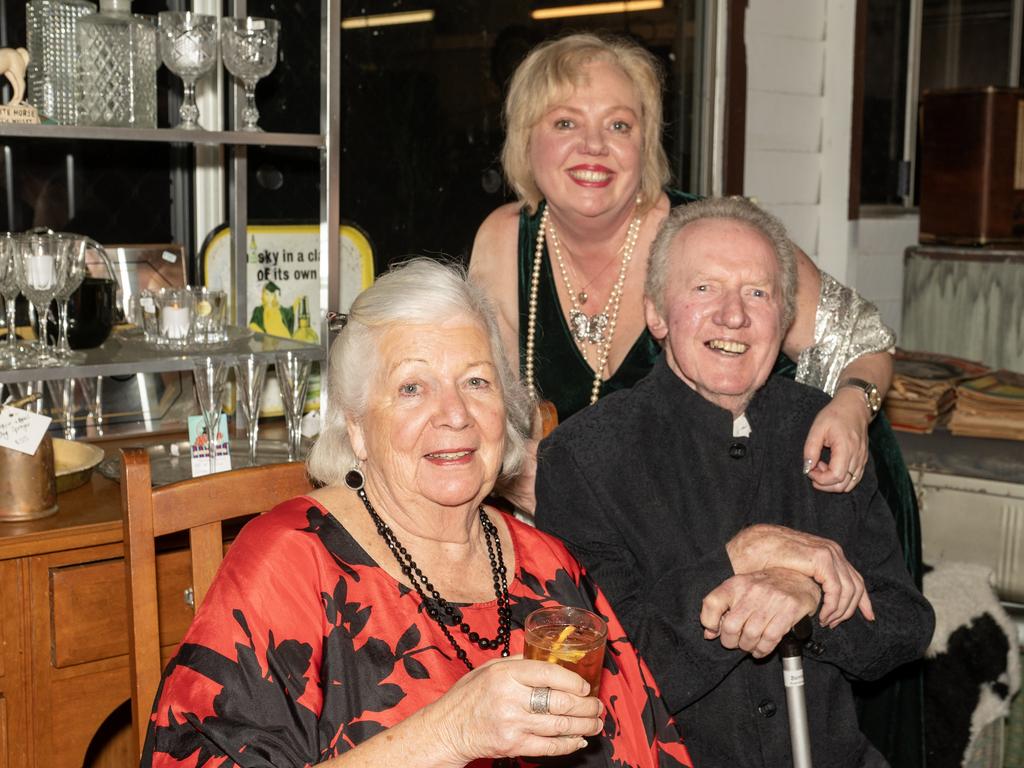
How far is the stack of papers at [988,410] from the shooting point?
3740 millimetres

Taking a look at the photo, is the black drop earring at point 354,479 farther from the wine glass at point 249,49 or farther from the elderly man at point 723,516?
the wine glass at point 249,49


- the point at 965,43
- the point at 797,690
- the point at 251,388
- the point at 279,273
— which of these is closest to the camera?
the point at 797,690

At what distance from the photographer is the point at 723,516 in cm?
206

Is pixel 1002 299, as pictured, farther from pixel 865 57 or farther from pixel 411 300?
pixel 411 300

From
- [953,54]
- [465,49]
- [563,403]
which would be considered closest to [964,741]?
[563,403]

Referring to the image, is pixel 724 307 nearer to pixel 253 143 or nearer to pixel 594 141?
pixel 594 141

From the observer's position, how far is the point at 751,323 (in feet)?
6.57

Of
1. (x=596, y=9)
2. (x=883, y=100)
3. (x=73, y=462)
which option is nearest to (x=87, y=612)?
(x=73, y=462)

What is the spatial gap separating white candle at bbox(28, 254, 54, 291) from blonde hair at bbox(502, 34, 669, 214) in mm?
1044

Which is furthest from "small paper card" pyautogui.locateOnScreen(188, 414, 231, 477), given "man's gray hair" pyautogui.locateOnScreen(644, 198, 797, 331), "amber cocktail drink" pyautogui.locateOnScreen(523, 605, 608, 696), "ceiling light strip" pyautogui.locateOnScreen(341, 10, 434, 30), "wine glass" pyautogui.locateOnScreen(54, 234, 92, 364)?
"amber cocktail drink" pyautogui.locateOnScreen(523, 605, 608, 696)

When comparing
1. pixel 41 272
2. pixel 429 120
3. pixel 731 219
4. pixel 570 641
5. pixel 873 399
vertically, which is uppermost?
pixel 429 120

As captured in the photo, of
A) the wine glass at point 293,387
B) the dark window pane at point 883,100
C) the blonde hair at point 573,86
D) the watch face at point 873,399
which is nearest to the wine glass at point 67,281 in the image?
the wine glass at point 293,387

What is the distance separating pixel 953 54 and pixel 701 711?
3.73m

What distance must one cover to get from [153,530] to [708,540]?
35.8 inches
